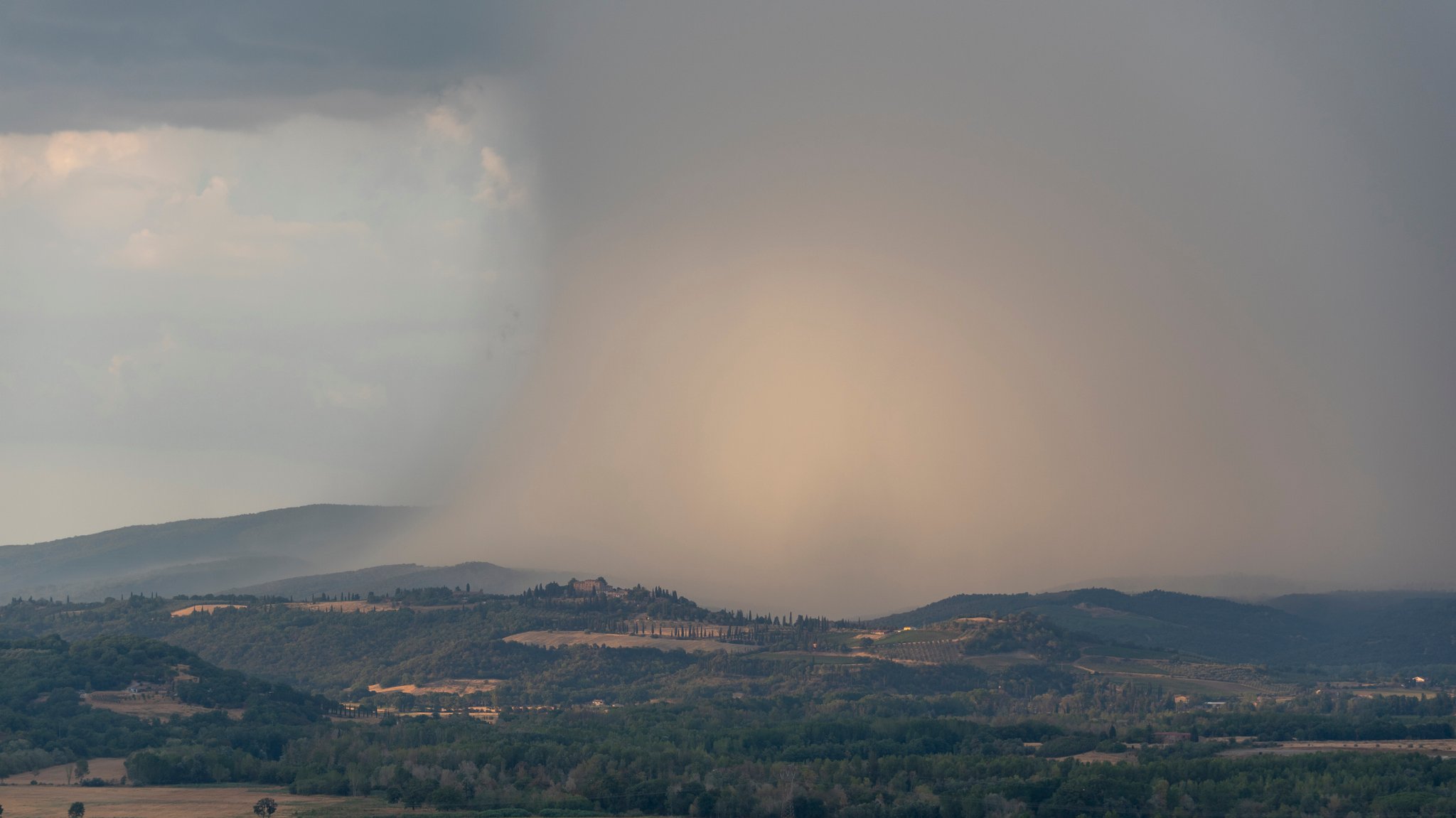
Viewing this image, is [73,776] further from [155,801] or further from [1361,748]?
[1361,748]

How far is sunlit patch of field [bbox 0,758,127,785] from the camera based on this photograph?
15712 centimetres

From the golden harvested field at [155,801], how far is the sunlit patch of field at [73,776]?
17.0 ft

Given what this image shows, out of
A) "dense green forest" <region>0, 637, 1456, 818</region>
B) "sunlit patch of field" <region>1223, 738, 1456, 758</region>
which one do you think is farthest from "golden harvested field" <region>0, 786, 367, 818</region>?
"sunlit patch of field" <region>1223, 738, 1456, 758</region>

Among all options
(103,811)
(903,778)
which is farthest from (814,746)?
(103,811)

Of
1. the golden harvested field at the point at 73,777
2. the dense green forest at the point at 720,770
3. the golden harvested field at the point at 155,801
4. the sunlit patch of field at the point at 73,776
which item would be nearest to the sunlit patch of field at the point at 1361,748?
the dense green forest at the point at 720,770

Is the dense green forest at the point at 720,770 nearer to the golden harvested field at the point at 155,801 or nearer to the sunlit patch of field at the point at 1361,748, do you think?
the sunlit patch of field at the point at 1361,748

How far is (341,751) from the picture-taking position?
6850 inches

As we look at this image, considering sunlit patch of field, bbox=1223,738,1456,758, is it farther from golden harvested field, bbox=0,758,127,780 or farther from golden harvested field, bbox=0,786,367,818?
golden harvested field, bbox=0,758,127,780

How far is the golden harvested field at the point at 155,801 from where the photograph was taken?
13350 centimetres

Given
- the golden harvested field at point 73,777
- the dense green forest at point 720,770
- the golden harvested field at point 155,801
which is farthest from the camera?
the golden harvested field at point 73,777

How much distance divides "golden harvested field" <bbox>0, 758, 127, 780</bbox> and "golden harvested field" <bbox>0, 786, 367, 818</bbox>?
206 inches

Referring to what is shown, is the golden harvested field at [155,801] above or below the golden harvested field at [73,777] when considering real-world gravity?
below

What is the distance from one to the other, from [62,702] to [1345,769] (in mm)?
139129

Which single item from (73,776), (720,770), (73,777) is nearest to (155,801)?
(73,777)
